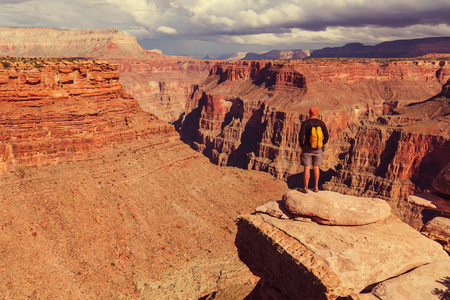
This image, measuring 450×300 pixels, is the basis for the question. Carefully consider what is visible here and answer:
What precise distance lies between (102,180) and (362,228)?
31.6 meters

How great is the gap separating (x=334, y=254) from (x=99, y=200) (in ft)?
98.0

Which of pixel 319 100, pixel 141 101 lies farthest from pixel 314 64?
pixel 141 101

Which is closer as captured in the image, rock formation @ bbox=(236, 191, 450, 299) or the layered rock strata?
rock formation @ bbox=(236, 191, 450, 299)

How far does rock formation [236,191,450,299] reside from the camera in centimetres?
1279

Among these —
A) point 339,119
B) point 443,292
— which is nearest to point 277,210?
point 443,292

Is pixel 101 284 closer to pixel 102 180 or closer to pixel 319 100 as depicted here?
pixel 102 180

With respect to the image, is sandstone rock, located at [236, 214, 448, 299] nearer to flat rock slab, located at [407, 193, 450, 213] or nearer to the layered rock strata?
flat rock slab, located at [407, 193, 450, 213]

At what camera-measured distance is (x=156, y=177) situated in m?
43.5

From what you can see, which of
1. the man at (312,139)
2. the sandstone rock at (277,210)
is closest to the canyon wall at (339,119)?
the man at (312,139)

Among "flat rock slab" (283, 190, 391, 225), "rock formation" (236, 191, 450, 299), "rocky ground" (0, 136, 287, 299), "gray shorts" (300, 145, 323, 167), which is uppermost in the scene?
"gray shorts" (300, 145, 323, 167)

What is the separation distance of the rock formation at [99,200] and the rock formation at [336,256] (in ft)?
47.1

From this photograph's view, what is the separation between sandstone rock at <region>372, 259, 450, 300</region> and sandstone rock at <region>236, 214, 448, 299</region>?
91cm

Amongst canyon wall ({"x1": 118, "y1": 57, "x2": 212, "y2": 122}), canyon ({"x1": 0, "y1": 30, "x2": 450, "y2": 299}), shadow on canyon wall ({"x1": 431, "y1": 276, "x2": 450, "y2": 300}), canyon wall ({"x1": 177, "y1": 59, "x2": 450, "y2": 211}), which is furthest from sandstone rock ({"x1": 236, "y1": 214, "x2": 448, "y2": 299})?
canyon wall ({"x1": 118, "y1": 57, "x2": 212, "y2": 122})

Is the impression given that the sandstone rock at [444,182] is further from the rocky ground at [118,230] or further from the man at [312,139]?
the rocky ground at [118,230]
